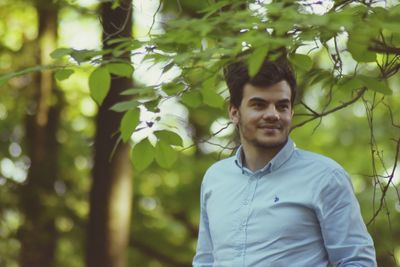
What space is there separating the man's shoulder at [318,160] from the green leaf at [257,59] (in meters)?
0.91

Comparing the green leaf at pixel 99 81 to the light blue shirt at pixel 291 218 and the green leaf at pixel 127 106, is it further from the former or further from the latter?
the light blue shirt at pixel 291 218

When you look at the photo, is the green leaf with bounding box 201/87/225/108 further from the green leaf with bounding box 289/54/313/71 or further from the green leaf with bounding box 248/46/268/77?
the green leaf with bounding box 248/46/268/77

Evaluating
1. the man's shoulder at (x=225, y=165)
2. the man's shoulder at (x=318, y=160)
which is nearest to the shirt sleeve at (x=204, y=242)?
the man's shoulder at (x=225, y=165)

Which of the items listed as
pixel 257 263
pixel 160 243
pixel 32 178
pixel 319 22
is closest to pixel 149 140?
pixel 257 263

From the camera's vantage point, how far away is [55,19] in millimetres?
11938

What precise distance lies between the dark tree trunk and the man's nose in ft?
26.9

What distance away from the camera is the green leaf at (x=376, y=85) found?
3.21 metres

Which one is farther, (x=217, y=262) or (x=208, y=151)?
(x=208, y=151)

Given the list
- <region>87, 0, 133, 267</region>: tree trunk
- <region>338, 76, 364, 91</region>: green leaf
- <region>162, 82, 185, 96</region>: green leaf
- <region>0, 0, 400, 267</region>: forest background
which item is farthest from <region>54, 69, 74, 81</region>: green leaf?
<region>87, 0, 133, 267</region>: tree trunk

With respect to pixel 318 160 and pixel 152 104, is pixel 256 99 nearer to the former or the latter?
pixel 318 160

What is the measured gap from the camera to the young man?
3.30 meters

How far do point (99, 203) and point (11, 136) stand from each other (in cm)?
404

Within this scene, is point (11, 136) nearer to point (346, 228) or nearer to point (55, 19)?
point (55, 19)

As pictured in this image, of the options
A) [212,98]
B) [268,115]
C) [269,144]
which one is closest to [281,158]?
[269,144]
